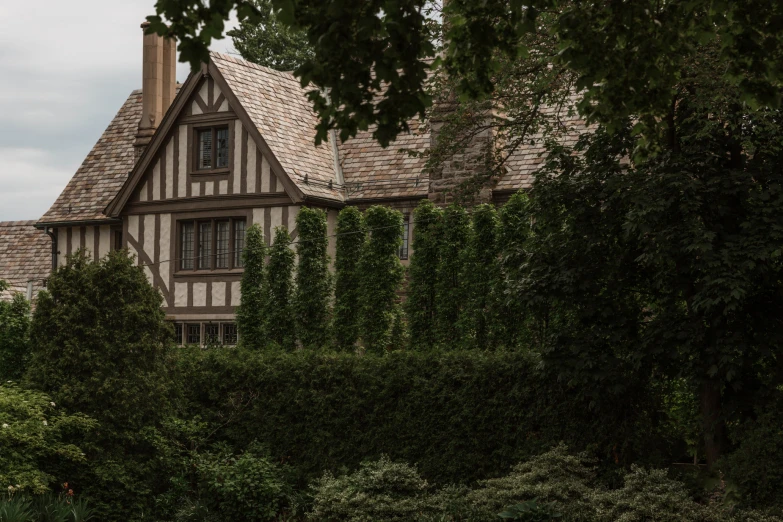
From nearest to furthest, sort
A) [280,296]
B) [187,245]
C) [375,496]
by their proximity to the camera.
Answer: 1. [375,496]
2. [280,296]
3. [187,245]

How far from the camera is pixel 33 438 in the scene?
44.1 ft

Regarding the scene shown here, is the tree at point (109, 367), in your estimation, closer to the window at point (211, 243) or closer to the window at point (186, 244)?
the window at point (211, 243)

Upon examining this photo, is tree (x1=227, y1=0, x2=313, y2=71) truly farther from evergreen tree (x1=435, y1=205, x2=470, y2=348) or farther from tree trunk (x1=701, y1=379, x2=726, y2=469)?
tree trunk (x1=701, y1=379, x2=726, y2=469)

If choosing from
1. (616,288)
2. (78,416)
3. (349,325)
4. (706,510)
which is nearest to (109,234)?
(349,325)

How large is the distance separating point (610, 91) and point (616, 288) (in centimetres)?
503

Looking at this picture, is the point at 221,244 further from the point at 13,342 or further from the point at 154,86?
the point at 13,342

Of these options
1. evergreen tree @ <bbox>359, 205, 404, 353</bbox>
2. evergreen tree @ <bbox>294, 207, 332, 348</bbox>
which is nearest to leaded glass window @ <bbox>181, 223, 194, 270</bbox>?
evergreen tree @ <bbox>294, 207, 332, 348</bbox>

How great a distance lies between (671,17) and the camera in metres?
8.12

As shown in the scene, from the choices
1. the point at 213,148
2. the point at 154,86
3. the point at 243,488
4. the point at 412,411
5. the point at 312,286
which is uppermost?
the point at 154,86

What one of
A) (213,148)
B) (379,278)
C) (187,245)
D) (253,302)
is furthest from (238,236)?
(379,278)

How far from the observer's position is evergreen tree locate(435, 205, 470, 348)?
16484 millimetres

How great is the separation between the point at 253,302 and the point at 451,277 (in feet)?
13.3

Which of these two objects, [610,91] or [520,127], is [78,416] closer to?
[520,127]

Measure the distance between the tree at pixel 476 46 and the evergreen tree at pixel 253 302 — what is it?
1100cm
